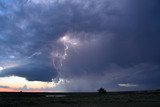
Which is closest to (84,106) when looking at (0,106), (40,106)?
(40,106)

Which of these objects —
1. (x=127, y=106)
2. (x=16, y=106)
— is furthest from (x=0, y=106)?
(x=127, y=106)

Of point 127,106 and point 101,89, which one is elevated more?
point 101,89

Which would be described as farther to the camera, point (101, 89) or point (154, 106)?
point (101, 89)

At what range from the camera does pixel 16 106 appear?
5122 cm

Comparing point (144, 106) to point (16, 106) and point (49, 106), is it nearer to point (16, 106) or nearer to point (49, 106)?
point (49, 106)

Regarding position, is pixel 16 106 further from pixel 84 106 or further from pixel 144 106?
pixel 144 106

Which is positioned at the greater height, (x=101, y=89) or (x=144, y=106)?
(x=101, y=89)

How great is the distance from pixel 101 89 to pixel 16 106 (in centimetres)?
9742

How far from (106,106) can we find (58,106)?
9.01m

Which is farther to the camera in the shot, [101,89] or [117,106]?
[101,89]

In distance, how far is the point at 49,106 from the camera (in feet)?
170

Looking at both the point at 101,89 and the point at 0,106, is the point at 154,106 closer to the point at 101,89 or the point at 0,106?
the point at 0,106

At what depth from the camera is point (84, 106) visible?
5069 cm

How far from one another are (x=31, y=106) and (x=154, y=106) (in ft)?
76.3
